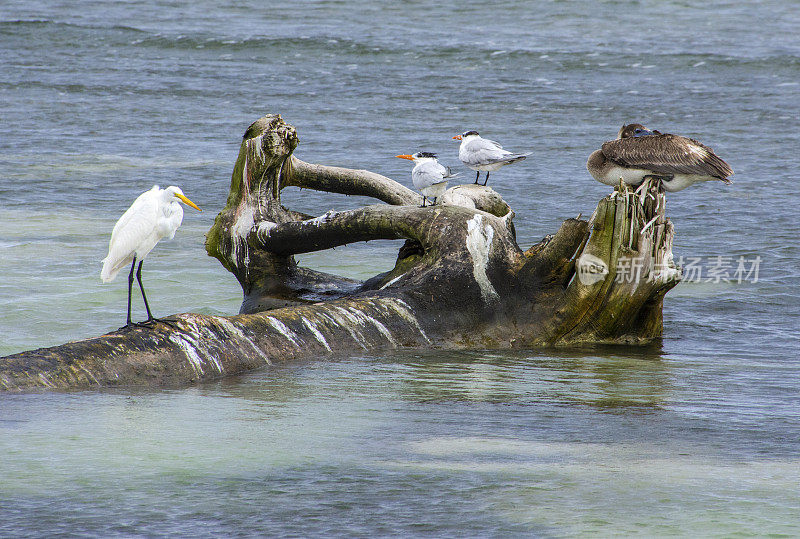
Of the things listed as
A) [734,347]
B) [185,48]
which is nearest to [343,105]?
[185,48]

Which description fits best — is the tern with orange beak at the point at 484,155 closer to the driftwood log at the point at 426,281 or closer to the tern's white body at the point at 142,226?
the driftwood log at the point at 426,281

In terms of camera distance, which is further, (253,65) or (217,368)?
(253,65)

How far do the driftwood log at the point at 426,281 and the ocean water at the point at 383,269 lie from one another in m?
0.18

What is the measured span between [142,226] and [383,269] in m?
3.77

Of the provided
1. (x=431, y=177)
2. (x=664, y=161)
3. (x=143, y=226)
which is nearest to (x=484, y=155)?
(x=431, y=177)

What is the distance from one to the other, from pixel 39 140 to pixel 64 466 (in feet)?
39.0

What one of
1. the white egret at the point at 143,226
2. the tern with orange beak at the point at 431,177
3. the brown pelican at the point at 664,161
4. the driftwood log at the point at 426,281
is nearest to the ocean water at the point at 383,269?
the driftwood log at the point at 426,281

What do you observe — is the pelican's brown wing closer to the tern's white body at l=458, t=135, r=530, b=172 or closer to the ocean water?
the ocean water

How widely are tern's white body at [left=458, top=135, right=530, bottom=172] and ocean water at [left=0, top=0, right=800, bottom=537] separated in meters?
1.31

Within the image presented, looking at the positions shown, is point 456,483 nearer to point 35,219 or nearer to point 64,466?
point 64,466

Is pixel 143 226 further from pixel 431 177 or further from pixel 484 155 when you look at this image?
pixel 484 155

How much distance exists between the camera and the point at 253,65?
2131cm

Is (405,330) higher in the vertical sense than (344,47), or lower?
lower

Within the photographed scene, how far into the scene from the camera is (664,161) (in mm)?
7270
